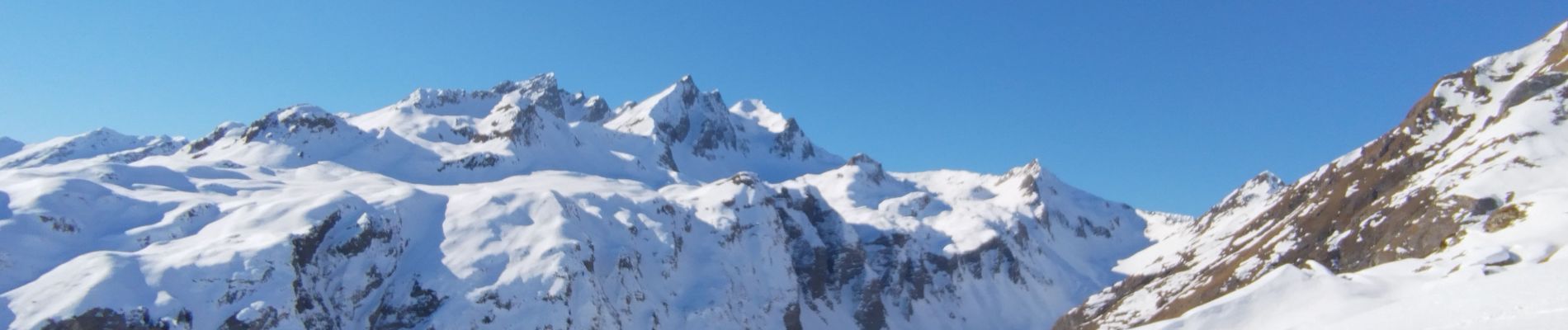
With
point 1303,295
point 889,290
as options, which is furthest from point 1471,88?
point 889,290

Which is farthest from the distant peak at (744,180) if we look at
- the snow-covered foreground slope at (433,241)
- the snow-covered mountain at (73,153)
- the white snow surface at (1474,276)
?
the snow-covered mountain at (73,153)

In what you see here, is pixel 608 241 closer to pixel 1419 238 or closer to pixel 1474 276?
pixel 1419 238

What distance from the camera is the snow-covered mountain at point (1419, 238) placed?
33.5 m

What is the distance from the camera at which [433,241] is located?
336 feet

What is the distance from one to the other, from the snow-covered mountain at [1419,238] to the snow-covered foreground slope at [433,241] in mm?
49116

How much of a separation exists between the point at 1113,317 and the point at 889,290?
77074 millimetres

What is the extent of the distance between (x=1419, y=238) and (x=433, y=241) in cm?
9385

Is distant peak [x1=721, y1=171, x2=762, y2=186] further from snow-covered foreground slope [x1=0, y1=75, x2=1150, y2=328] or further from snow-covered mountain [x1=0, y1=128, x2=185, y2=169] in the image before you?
snow-covered mountain [x1=0, y1=128, x2=185, y2=169]

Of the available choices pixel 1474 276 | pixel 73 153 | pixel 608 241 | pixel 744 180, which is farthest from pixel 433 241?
pixel 73 153

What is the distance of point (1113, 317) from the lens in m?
94.9

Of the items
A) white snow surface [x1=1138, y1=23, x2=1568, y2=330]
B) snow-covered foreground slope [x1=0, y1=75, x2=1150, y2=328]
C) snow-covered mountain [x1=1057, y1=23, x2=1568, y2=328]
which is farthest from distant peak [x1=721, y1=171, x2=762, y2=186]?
white snow surface [x1=1138, y1=23, x2=1568, y2=330]

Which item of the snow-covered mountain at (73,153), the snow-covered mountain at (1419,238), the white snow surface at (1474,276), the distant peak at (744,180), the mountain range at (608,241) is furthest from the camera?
the snow-covered mountain at (73,153)

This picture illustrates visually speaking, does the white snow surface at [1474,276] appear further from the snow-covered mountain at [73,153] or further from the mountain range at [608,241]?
Result: the snow-covered mountain at [73,153]

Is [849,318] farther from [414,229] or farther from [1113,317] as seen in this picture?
[414,229]
